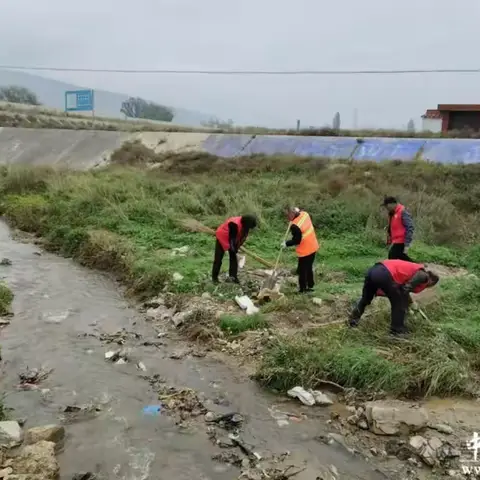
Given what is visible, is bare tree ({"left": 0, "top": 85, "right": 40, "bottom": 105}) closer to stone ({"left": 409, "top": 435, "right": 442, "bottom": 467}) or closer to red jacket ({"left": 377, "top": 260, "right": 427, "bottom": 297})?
red jacket ({"left": 377, "top": 260, "right": 427, "bottom": 297})

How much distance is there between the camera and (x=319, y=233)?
13.2m

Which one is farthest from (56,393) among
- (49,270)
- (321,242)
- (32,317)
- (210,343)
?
(321,242)

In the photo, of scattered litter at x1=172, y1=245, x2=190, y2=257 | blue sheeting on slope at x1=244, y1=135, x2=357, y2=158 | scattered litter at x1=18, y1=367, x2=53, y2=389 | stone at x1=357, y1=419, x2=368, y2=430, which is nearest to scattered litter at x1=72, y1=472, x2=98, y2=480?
scattered litter at x1=18, y1=367, x2=53, y2=389

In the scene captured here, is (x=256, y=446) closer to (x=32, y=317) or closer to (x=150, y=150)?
(x=32, y=317)

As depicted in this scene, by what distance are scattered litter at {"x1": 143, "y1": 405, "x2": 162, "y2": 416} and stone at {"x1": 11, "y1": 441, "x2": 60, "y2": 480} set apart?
47.5 inches

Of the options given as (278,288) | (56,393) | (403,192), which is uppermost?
(403,192)

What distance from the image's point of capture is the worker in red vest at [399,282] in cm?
636

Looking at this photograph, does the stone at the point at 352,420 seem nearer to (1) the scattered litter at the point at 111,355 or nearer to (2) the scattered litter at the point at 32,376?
(1) the scattered litter at the point at 111,355

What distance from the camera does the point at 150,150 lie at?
26.5m

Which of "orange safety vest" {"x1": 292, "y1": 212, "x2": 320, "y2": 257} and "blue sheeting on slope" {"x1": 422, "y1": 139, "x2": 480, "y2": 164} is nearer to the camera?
"orange safety vest" {"x1": 292, "y1": 212, "x2": 320, "y2": 257}

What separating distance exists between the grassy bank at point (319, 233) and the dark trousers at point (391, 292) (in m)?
0.22

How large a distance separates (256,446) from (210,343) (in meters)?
2.37

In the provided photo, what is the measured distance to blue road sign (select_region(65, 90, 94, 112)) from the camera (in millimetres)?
33531

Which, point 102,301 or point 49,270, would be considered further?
point 49,270
